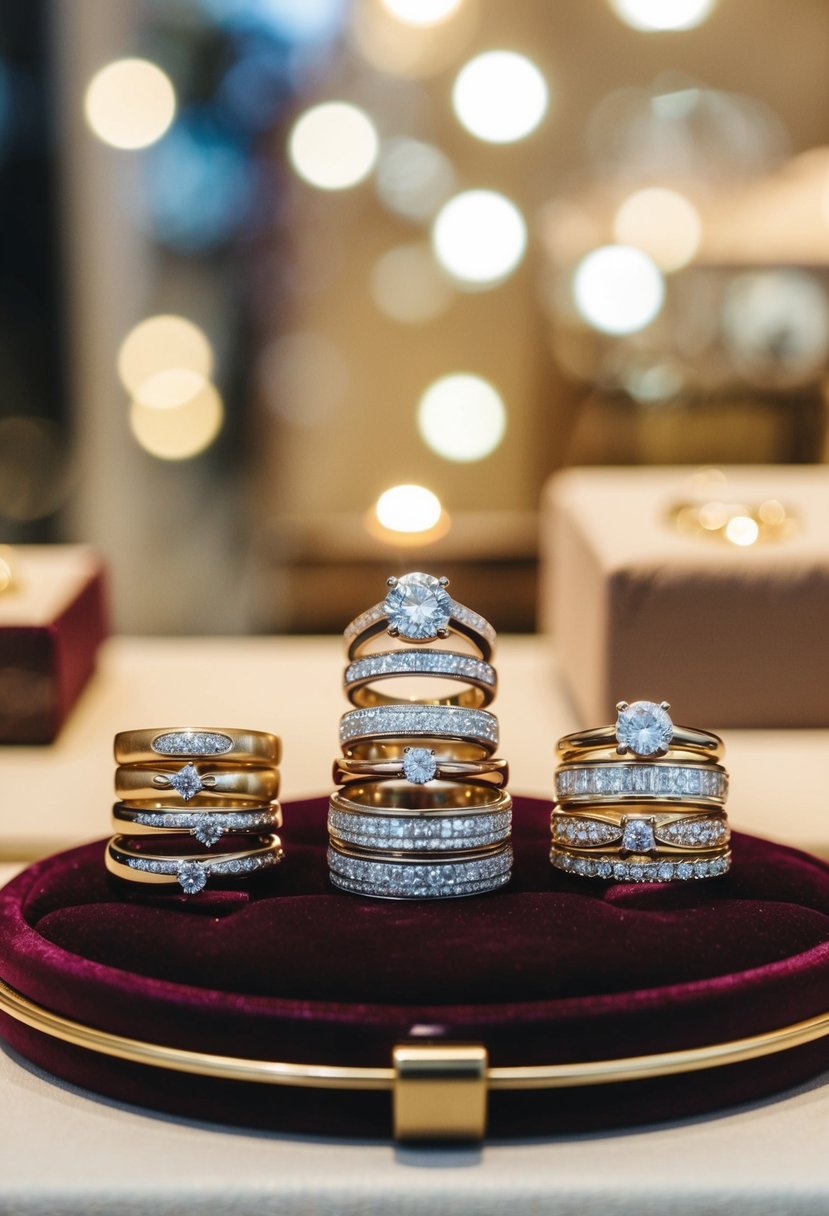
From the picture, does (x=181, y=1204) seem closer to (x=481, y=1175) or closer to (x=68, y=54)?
(x=481, y=1175)

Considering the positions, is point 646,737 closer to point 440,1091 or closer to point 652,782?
point 652,782

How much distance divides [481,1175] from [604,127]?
244 cm

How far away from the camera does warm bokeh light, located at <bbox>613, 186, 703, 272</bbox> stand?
2359 millimetres

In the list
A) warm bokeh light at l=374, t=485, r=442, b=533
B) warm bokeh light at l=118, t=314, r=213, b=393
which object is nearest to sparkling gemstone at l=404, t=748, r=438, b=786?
warm bokeh light at l=374, t=485, r=442, b=533

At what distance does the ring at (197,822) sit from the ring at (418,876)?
0.05m

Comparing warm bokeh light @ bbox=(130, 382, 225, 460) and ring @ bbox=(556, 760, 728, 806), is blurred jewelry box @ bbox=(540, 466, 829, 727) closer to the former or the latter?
ring @ bbox=(556, 760, 728, 806)

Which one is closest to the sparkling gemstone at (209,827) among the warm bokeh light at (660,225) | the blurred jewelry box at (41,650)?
the blurred jewelry box at (41,650)

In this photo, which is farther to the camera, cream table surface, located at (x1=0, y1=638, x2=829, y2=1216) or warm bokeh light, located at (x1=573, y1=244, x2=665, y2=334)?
warm bokeh light, located at (x1=573, y1=244, x2=665, y2=334)

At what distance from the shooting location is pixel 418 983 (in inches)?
21.2

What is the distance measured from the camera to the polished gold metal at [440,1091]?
496 millimetres

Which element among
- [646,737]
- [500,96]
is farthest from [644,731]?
[500,96]

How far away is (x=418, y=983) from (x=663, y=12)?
2355 millimetres

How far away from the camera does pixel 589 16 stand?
101 inches

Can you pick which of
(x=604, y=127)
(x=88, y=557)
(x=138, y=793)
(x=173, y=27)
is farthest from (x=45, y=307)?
(x=138, y=793)
